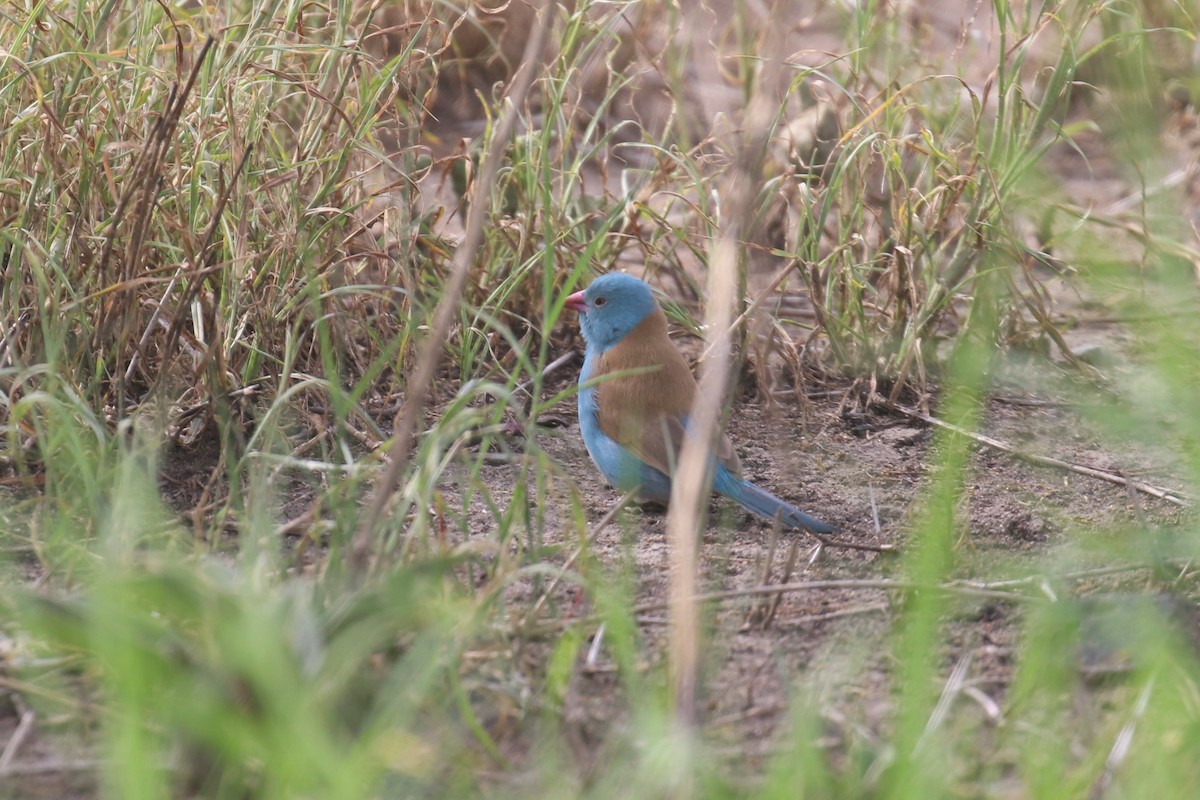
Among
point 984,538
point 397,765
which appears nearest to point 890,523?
point 984,538

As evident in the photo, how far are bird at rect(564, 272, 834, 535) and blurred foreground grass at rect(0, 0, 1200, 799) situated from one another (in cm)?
19

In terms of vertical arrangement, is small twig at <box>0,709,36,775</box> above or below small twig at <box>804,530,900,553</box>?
above

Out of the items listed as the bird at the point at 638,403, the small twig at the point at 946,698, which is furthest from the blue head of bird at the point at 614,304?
the small twig at the point at 946,698

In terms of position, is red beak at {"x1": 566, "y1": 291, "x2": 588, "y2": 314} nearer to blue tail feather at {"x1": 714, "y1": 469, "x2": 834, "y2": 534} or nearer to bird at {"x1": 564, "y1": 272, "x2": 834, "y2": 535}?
bird at {"x1": 564, "y1": 272, "x2": 834, "y2": 535}

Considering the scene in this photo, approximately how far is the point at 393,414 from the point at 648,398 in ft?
2.25

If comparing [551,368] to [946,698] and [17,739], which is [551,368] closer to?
[946,698]

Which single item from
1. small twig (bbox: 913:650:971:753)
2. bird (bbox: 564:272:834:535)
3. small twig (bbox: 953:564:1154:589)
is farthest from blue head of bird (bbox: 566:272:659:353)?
small twig (bbox: 913:650:971:753)

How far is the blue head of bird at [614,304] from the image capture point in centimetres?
340

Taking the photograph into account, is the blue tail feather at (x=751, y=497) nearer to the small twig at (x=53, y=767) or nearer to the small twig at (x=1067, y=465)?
the small twig at (x=1067, y=465)

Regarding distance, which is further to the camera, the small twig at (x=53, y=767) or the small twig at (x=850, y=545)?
the small twig at (x=850, y=545)

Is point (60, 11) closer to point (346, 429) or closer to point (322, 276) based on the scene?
point (322, 276)

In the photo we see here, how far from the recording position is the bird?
308cm

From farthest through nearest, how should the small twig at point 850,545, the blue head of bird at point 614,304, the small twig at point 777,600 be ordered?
the blue head of bird at point 614,304
the small twig at point 850,545
the small twig at point 777,600

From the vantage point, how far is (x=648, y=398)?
325cm
